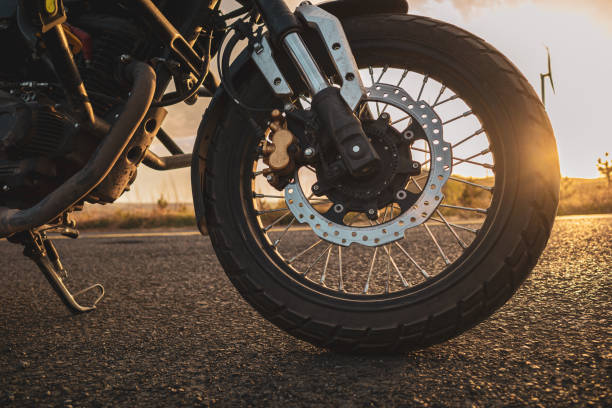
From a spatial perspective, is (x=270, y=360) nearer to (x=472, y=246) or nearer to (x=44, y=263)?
(x=472, y=246)

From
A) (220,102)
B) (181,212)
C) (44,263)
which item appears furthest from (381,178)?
(181,212)

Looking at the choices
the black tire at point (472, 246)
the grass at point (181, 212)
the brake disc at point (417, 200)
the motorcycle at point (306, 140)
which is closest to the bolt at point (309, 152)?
the motorcycle at point (306, 140)

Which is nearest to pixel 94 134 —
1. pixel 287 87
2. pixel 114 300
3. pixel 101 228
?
pixel 287 87

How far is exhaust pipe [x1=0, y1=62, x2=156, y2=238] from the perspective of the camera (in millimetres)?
1234

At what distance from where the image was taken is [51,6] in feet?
3.84

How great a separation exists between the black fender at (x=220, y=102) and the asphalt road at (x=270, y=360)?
1.36ft

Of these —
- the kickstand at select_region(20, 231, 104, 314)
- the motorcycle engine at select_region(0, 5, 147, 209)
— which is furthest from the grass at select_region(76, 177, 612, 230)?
the motorcycle engine at select_region(0, 5, 147, 209)

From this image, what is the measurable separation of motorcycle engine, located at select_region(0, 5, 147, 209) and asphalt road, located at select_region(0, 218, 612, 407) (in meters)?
0.52

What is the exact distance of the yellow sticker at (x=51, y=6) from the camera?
116cm

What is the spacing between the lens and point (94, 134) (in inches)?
53.9

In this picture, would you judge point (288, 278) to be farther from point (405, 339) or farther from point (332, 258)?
point (332, 258)

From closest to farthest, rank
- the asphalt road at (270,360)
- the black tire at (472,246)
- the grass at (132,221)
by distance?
the asphalt road at (270,360) → the black tire at (472,246) → the grass at (132,221)

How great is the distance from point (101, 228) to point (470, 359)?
31.7 ft

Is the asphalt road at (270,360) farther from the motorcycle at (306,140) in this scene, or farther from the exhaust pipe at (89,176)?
the exhaust pipe at (89,176)
